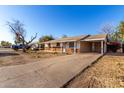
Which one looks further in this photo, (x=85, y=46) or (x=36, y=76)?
(x=85, y=46)

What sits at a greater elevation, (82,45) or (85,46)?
(82,45)

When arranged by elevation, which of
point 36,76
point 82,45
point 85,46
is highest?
point 82,45

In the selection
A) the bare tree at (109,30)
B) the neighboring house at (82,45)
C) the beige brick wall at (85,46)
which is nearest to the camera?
the neighboring house at (82,45)

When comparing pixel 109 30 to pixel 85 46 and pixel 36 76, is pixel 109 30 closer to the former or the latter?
pixel 85 46

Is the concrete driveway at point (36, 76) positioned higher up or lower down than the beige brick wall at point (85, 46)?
lower down

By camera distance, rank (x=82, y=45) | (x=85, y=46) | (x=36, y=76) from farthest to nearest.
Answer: (x=85, y=46) < (x=82, y=45) < (x=36, y=76)

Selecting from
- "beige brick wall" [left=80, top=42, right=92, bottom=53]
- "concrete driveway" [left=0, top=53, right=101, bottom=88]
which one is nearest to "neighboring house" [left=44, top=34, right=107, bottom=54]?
"beige brick wall" [left=80, top=42, right=92, bottom=53]

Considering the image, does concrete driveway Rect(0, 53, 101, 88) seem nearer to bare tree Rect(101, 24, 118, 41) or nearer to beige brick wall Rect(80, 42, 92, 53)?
beige brick wall Rect(80, 42, 92, 53)

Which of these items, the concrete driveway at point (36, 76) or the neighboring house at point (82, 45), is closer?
the concrete driveway at point (36, 76)

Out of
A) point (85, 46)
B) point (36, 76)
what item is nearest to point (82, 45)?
point (85, 46)

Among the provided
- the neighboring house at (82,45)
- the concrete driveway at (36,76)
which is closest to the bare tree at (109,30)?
the neighboring house at (82,45)

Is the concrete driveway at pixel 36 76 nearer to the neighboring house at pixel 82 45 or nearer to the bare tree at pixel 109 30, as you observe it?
the neighboring house at pixel 82 45
